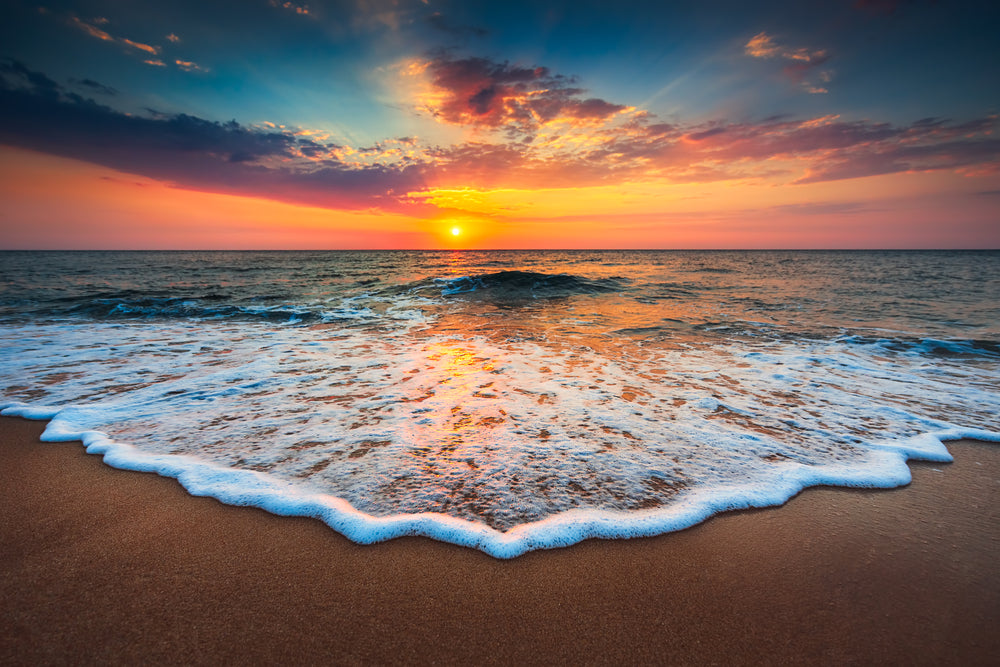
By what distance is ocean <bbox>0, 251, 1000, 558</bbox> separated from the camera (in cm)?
255

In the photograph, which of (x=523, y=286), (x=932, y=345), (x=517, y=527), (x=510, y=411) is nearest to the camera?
(x=517, y=527)

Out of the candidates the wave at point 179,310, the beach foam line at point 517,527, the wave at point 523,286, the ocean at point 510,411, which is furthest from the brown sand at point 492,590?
the wave at point 523,286

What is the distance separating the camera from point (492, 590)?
6.08 ft

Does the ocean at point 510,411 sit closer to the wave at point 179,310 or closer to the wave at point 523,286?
the wave at point 179,310

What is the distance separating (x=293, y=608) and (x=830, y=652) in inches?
87.6

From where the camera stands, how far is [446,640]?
160cm

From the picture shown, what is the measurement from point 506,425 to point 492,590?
1.80 metres

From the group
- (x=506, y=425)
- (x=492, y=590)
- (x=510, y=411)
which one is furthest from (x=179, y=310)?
(x=492, y=590)

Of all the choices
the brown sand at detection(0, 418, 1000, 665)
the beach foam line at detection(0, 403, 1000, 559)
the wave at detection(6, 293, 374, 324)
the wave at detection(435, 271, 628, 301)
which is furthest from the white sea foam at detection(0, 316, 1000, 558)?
the wave at detection(435, 271, 628, 301)

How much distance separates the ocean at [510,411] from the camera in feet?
8.37

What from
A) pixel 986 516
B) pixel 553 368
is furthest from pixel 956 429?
pixel 553 368

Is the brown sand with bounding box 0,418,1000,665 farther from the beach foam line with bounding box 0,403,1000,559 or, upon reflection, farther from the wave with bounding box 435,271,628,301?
the wave with bounding box 435,271,628,301

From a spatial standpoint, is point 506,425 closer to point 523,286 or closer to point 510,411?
point 510,411

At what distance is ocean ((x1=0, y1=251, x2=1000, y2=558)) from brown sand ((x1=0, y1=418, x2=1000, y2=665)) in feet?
0.62
